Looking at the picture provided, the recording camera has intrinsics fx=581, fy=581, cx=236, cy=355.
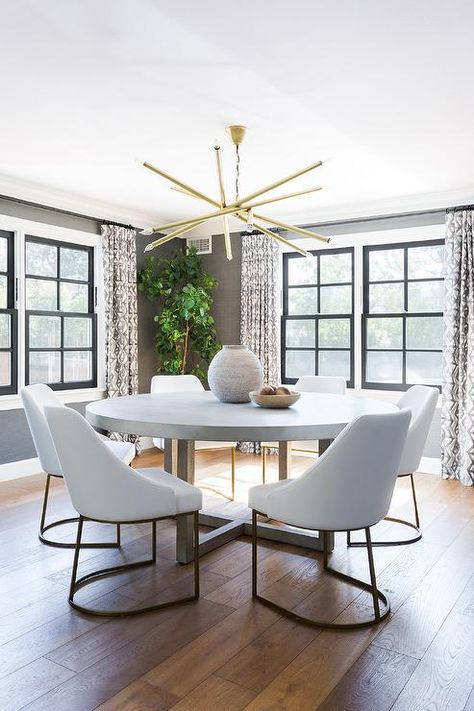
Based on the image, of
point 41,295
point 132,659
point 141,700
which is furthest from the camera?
point 41,295

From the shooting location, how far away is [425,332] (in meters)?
5.46

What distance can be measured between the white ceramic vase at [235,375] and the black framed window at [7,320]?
7.62ft

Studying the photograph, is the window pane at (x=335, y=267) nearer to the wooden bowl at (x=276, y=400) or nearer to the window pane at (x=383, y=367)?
the window pane at (x=383, y=367)

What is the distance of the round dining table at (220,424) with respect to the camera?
98.1 inches

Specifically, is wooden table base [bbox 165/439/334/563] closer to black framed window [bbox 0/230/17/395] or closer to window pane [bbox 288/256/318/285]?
black framed window [bbox 0/230/17/395]

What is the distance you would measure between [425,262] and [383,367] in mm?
1075

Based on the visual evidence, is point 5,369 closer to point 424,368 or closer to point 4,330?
point 4,330

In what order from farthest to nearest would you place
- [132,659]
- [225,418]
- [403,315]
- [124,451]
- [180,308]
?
1. [180,308]
2. [403,315]
3. [124,451]
4. [225,418]
5. [132,659]

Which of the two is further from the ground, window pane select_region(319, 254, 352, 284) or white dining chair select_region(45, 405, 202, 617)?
window pane select_region(319, 254, 352, 284)

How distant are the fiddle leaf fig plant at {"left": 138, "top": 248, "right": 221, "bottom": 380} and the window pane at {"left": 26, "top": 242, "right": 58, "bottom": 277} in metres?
0.96

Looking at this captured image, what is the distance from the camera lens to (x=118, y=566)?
9.81 feet

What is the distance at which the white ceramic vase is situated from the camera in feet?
11.1

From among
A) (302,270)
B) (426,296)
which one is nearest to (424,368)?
(426,296)

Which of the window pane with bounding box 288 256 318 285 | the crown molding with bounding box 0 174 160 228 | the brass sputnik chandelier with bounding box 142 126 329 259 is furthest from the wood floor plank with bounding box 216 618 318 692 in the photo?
the window pane with bounding box 288 256 318 285
